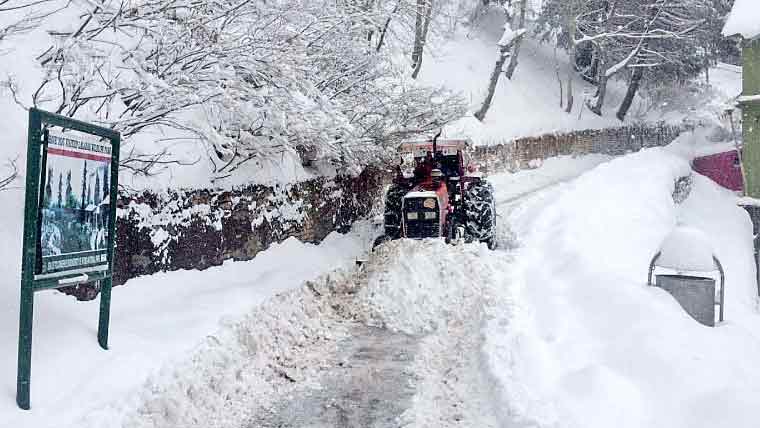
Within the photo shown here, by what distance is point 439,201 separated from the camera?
10.9 metres

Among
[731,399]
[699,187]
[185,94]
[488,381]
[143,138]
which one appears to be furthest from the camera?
[699,187]

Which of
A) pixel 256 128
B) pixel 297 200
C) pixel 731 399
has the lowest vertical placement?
pixel 731 399

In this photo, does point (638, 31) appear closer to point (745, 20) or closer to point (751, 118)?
point (745, 20)

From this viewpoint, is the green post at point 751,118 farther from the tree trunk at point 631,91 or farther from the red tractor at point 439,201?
the tree trunk at point 631,91

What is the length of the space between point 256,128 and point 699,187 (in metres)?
23.0

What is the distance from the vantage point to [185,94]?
23.1 feet

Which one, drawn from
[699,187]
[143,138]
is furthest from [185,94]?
[699,187]

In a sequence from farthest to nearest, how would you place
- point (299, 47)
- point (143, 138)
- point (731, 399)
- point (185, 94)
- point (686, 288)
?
point (299, 47) → point (143, 138) → point (686, 288) → point (185, 94) → point (731, 399)

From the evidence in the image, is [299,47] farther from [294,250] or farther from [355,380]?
[355,380]

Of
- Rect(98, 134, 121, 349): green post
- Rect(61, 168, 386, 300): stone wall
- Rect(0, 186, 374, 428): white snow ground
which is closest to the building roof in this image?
Rect(61, 168, 386, 300): stone wall

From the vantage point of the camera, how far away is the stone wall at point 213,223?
746cm

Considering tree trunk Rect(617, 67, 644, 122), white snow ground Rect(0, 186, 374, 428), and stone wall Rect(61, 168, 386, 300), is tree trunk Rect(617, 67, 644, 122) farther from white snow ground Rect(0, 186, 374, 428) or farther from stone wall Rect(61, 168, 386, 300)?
white snow ground Rect(0, 186, 374, 428)

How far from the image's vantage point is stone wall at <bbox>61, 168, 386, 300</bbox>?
7457 millimetres

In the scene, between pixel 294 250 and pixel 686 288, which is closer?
pixel 686 288
